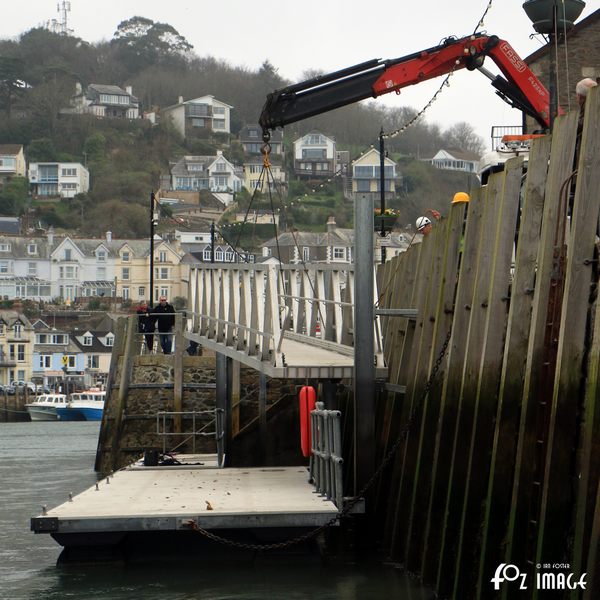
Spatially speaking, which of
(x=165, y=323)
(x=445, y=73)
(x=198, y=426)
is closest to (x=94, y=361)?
(x=165, y=323)

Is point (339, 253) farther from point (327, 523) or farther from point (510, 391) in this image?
point (510, 391)

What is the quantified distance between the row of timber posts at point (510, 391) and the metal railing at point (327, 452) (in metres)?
0.75

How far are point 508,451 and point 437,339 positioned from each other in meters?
4.03

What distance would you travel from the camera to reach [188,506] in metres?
19.2

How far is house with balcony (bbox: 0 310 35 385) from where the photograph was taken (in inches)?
6206

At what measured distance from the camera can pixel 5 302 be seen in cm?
19000

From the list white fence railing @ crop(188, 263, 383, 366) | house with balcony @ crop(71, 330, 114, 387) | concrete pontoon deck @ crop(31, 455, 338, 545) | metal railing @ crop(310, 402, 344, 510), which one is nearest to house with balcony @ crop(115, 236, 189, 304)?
house with balcony @ crop(71, 330, 114, 387)

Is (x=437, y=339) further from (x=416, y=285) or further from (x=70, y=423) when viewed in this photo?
(x=70, y=423)

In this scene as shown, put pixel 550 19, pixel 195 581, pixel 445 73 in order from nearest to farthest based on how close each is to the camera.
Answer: pixel 195 581
pixel 550 19
pixel 445 73

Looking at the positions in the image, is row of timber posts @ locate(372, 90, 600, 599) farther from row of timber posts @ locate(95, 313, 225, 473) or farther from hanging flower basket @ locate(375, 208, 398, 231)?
hanging flower basket @ locate(375, 208, 398, 231)

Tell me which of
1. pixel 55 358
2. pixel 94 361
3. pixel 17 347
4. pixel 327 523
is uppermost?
pixel 327 523

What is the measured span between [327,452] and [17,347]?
142886mm

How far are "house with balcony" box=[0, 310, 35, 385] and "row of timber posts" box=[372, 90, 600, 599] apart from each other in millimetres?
142105

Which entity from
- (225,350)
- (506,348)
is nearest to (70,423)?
(225,350)
